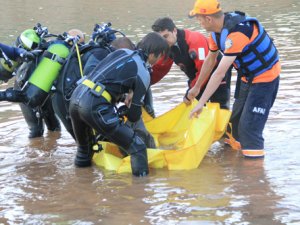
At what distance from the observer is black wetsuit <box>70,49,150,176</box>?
5500mm

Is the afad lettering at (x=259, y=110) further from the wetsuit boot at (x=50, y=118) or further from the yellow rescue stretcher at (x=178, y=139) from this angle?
the wetsuit boot at (x=50, y=118)

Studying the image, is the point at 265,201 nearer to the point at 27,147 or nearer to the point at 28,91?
the point at 28,91

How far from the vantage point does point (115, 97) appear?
18.6 ft

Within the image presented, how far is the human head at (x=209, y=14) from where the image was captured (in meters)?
5.80

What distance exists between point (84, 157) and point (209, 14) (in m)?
1.97

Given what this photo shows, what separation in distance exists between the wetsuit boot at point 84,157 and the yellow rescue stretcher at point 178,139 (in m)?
0.12

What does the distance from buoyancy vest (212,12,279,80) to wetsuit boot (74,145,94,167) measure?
177cm

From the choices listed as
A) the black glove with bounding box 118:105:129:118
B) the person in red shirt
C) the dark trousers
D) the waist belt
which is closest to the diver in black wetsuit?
the waist belt

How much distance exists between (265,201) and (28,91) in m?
2.68

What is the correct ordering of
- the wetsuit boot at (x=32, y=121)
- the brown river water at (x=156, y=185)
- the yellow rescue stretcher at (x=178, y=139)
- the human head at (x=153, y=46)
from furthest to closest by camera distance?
the wetsuit boot at (x=32, y=121) < the yellow rescue stretcher at (x=178, y=139) < the human head at (x=153, y=46) < the brown river water at (x=156, y=185)

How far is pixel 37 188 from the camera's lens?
223 inches

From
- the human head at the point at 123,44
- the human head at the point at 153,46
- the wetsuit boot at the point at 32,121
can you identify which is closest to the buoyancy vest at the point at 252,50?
the human head at the point at 153,46

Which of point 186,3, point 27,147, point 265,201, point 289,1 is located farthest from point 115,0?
point 265,201

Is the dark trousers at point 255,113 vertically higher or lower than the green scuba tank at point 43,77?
lower
